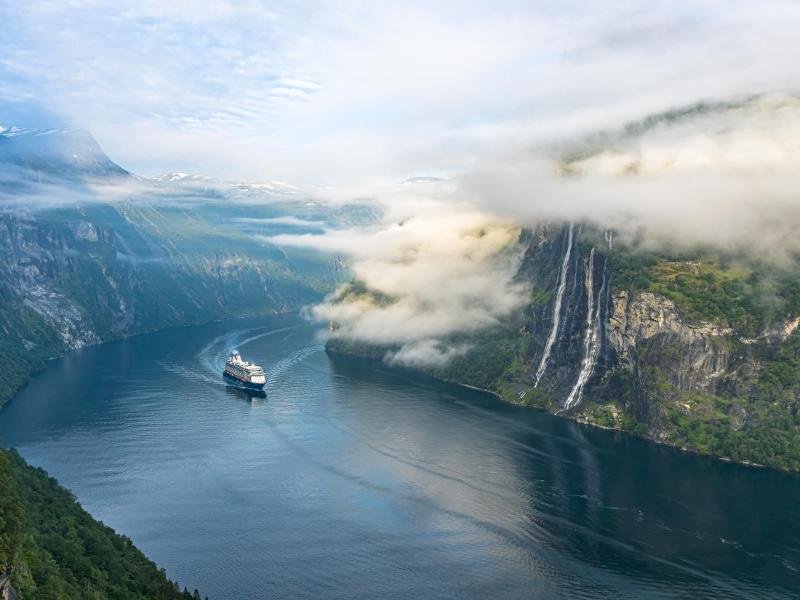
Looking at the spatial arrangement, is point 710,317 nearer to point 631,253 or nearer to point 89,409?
point 631,253

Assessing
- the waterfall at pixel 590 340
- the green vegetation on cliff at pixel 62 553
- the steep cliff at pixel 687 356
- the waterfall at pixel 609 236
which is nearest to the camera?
the green vegetation on cliff at pixel 62 553

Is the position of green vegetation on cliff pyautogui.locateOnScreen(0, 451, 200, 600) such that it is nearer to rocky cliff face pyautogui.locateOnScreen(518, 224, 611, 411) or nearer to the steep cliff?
the steep cliff

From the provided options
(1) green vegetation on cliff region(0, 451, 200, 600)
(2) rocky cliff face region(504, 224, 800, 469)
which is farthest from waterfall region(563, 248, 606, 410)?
(1) green vegetation on cliff region(0, 451, 200, 600)

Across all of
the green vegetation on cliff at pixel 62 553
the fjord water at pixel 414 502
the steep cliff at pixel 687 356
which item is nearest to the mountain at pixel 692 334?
the steep cliff at pixel 687 356

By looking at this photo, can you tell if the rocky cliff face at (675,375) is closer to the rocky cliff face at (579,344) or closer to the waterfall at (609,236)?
the rocky cliff face at (579,344)

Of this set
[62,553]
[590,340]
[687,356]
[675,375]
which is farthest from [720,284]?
[62,553]

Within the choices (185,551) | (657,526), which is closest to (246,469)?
(185,551)
